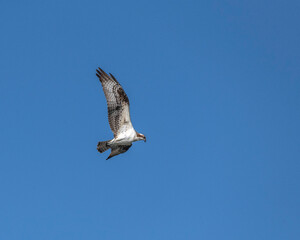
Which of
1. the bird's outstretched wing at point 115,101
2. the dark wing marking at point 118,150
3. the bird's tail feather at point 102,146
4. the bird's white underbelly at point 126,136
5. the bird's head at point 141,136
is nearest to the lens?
the bird's outstretched wing at point 115,101

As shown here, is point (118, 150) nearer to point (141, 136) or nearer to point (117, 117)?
point (141, 136)

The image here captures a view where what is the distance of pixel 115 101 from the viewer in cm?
3183

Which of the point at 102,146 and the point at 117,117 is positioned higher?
the point at 117,117

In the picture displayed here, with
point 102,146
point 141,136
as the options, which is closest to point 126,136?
point 141,136

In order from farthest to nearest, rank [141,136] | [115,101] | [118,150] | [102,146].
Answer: [118,150], [141,136], [102,146], [115,101]

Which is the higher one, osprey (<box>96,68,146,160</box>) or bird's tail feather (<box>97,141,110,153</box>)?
osprey (<box>96,68,146,160</box>)

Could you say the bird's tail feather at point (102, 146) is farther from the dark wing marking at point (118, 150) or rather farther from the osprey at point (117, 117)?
the dark wing marking at point (118, 150)

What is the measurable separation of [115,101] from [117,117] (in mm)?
762

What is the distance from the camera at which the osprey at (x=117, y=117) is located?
31.6 metres

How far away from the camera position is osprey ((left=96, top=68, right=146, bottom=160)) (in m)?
31.6

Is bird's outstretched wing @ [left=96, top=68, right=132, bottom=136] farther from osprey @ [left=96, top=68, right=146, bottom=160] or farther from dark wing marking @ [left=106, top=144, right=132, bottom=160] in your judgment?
dark wing marking @ [left=106, top=144, right=132, bottom=160]

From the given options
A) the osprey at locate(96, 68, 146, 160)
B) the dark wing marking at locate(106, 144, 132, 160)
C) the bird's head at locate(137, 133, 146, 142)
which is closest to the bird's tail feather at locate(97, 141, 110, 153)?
the osprey at locate(96, 68, 146, 160)

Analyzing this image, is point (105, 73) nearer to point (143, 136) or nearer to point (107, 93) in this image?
point (107, 93)

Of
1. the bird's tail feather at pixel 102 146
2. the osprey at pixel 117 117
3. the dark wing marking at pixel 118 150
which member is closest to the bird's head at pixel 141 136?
the osprey at pixel 117 117
